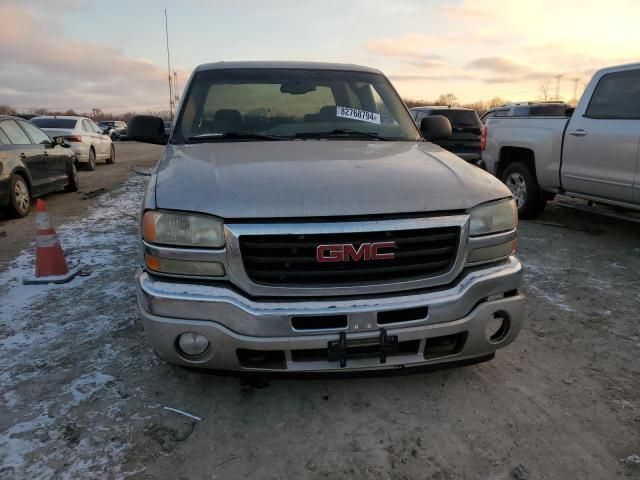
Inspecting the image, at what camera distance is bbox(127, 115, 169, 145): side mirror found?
3746 mm

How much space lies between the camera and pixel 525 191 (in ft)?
22.4

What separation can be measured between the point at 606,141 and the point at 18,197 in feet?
26.4

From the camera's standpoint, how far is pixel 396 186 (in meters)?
2.33

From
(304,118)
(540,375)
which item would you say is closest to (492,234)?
(540,375)

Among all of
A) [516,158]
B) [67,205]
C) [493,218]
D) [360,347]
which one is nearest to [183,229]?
[360,347]

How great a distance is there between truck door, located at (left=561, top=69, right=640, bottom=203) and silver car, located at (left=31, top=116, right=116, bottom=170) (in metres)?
11.7

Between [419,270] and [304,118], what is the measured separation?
1.69m

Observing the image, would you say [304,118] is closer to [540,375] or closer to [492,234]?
[492,234]

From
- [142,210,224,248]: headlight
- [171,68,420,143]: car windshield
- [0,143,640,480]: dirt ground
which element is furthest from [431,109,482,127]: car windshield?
[142,210,224,248]: headlight

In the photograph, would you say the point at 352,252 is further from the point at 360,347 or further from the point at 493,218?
the point at 493,218

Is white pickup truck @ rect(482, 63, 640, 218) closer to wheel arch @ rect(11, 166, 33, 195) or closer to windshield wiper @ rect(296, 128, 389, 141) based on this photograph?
windshield wiper @ rect(296, 128, 389, 141)

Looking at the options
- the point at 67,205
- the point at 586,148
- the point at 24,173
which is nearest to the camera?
the point at 586,148

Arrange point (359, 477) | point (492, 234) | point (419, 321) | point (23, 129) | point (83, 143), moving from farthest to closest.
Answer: point (83, 143)
point (23, 129)
point (492, 234)
point (419, 321)
point (359, 477)

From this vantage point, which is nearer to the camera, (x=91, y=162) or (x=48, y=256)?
(x=48, y=256)
